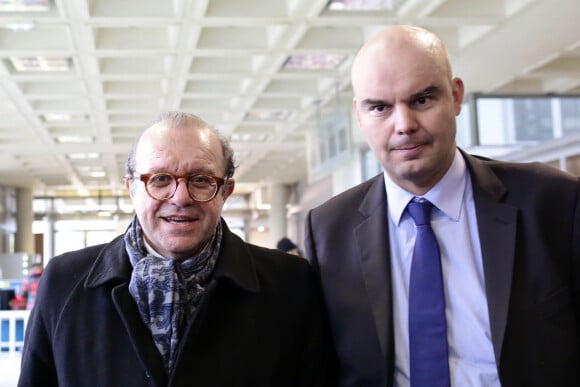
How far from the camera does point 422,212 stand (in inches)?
72.3

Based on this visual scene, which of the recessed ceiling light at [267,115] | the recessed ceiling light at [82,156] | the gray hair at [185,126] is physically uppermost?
the recessed ceiling light at [267,115]

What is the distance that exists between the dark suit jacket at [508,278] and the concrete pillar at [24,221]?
70.6 feet

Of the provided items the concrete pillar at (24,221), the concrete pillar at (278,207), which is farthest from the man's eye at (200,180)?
the concrete pillar at (24,221)

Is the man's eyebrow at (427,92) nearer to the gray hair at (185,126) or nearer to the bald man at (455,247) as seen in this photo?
the bald man at (455,247)

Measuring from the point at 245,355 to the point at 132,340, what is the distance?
30 centimetres

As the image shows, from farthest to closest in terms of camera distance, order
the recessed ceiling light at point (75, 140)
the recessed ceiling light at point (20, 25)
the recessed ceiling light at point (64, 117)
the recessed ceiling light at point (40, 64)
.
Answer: the recessed ceiling light at point (75, 140) → the recessed ceiling light at point (64, 117) → the recessed ceiling light at point (40, 64) → the recessed ceiling light at point (20, 25)

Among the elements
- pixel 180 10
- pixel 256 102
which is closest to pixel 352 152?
pixel 256 102

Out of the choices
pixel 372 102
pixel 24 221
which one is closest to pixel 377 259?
pixel 372 102

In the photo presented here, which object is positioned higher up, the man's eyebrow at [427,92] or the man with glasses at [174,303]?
the man's eyebrow at [427,92]

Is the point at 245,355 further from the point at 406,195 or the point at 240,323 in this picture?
the point at 406,195

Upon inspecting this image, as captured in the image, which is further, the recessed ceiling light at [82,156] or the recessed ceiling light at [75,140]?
the recessed ceiling light at [82,156]

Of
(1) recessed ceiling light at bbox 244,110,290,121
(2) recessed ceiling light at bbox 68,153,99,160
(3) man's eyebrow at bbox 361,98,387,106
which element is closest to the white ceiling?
(1) recessed ceiling light at bbox 244,110,290,121

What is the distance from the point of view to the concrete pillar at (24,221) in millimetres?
21969

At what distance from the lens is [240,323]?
1.93 meters
